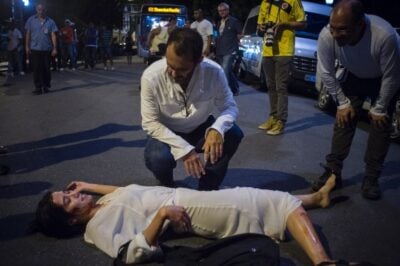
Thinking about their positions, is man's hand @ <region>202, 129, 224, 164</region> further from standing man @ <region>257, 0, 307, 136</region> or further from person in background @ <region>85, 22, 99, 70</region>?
person in background @ <region>85, 22, 99, 70</region>

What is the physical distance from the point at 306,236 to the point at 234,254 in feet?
1.60

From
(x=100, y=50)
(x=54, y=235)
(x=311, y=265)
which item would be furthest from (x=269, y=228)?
(x=100, y=50)

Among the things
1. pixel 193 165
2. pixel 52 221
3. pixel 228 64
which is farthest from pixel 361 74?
pixel 228 64

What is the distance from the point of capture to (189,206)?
302cm

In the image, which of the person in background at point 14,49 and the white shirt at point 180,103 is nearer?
the white shirt at point 180,103

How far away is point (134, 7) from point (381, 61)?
38.1m

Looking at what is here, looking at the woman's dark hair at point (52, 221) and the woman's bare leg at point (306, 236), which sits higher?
the woman's bare leg at point (306, 236)

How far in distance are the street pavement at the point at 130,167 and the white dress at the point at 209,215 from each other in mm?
225

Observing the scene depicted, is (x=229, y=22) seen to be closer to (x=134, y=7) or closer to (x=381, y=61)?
(x=381, y=61)

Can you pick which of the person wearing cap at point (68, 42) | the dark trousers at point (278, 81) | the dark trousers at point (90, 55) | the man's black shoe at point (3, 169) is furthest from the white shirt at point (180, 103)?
the dark trousers at point (90, 55)

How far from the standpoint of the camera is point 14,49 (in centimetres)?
1423

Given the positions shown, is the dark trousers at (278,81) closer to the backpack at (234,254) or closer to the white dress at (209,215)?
the white dress at (209,215)

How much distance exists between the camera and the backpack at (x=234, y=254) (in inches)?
103

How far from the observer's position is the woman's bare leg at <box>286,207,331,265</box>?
271 centimetres
